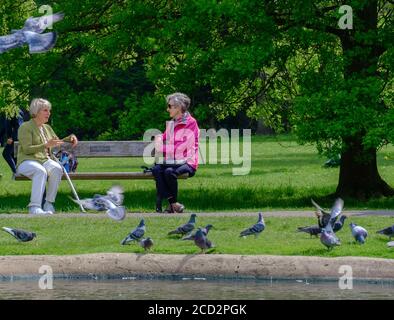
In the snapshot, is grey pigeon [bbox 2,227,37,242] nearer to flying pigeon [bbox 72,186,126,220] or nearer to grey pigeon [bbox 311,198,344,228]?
flying pigeon [bbox 72,186,126,220]

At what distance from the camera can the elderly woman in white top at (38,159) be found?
49.9 ft

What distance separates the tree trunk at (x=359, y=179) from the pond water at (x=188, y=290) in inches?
322

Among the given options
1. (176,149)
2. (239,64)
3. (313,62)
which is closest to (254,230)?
(176,149)

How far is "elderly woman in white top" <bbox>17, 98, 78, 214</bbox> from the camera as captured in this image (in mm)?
15211

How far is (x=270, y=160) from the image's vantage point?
31719mm

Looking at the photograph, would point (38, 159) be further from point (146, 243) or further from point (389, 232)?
point (389, 232)

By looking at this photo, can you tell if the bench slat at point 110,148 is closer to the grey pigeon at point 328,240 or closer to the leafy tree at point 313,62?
the leafy tree at point 313,62

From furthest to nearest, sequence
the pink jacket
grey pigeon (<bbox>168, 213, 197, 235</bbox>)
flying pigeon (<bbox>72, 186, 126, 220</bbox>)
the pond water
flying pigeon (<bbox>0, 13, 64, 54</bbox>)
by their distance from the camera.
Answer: the pink jacket
flying pigeon (<bbox>0, 13, 64, 54</bbox>)
flying pigeon (<bbox>72, 186, 126, 220</bbox>)
grey pigeon (<bbox>168, 213, 197, 235</bbox>)
the pond water

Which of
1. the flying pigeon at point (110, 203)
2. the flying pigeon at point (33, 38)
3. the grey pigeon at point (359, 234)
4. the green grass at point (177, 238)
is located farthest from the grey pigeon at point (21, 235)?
the grey pigeon at point (359, 234)

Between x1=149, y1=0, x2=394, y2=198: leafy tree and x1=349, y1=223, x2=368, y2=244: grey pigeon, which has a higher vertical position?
x1=149, y1=0, x2=394, y2=198: leafy tree

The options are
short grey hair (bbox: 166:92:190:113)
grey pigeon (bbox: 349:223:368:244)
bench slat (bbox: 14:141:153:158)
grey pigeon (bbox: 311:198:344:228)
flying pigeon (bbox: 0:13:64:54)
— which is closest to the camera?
grey pigeon (bbox: 349:223:368:244)

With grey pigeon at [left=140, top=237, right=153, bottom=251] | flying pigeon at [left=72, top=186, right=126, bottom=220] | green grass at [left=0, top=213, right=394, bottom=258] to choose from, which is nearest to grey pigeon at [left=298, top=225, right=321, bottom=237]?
green grass at [left=0, top=213, right=394, bottom=258]

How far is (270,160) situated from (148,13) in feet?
45.7
